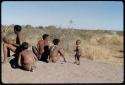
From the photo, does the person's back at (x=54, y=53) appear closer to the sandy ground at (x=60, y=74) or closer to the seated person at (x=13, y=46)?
the sandy ground at (x=60, y=74)

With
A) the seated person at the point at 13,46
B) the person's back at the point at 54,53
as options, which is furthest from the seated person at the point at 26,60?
the person's back at the point at 54,53

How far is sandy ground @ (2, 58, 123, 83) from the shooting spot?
8.90 meters

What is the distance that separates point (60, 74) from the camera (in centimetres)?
955

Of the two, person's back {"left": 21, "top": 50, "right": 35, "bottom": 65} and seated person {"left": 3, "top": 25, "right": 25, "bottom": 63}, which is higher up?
seated person {"left": 3, "top": 25, "right": 25, "bottom": 63}

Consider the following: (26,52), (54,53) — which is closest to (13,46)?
(26,52)

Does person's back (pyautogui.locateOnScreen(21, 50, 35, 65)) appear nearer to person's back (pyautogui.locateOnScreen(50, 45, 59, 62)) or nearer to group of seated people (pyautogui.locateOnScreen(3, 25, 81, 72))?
group of seated people (pyautogui.locateOnScreen(3, 25, 81, 72))

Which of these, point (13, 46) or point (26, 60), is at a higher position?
point (13, 46)

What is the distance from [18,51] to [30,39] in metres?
13.6

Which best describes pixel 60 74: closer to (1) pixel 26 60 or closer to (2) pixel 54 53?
(1) pixel 26 60

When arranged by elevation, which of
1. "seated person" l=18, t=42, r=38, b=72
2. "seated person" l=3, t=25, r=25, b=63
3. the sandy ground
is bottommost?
the sandy ground

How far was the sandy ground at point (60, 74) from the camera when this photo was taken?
8.90 m

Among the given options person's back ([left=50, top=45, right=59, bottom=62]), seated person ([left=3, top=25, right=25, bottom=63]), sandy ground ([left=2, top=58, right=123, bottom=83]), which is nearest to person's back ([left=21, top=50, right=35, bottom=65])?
sandy ground ([left=2, top=58, right=123, bottom=83])

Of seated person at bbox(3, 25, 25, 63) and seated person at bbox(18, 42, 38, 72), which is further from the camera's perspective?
seated person at bbox(3, 25, 25, 63)

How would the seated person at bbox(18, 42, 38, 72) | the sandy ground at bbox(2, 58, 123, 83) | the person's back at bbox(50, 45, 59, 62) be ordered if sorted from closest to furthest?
1. the sandy ground at bbox(2, 58, 123, 83)
2. the seated person at bbox(18, 42, 38, 72)
3. the person's back at bbox(50, 45, 59, 62)
